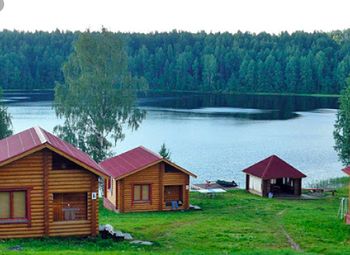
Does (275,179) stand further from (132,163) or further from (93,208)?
(93,208)

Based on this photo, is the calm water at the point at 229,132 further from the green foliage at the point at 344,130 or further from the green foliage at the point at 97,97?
the green foliage at the point at 97,97

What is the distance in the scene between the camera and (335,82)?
15688cm

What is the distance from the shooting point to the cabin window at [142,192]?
31516mm

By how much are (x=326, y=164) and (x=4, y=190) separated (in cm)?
4245

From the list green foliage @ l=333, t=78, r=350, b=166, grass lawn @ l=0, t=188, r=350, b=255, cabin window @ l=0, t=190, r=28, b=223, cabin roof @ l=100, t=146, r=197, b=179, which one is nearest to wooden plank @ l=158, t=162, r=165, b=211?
cabin roof @ l=100, t=146, r=197, b=179

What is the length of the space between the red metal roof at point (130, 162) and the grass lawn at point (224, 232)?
2285 mm

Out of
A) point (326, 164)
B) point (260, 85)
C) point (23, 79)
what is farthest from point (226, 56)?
point (326, 164)

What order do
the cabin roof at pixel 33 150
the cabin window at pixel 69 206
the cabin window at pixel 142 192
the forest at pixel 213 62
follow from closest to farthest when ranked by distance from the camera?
the cabin roof at pixel 33 150 → the cabin window at pixel 69 206 → the cabin window at pixel 142 192 → the forest at pixel 213 62

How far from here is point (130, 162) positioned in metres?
32.3

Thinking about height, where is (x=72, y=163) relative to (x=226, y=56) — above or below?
below

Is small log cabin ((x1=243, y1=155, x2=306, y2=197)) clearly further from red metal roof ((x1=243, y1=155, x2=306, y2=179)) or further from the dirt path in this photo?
the dirt path

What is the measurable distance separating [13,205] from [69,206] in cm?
200

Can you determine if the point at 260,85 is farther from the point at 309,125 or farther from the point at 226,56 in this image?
the point at 309,125

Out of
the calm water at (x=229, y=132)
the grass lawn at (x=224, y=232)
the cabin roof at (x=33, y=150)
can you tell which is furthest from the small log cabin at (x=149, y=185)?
the calm water at (x=229, y=132)
